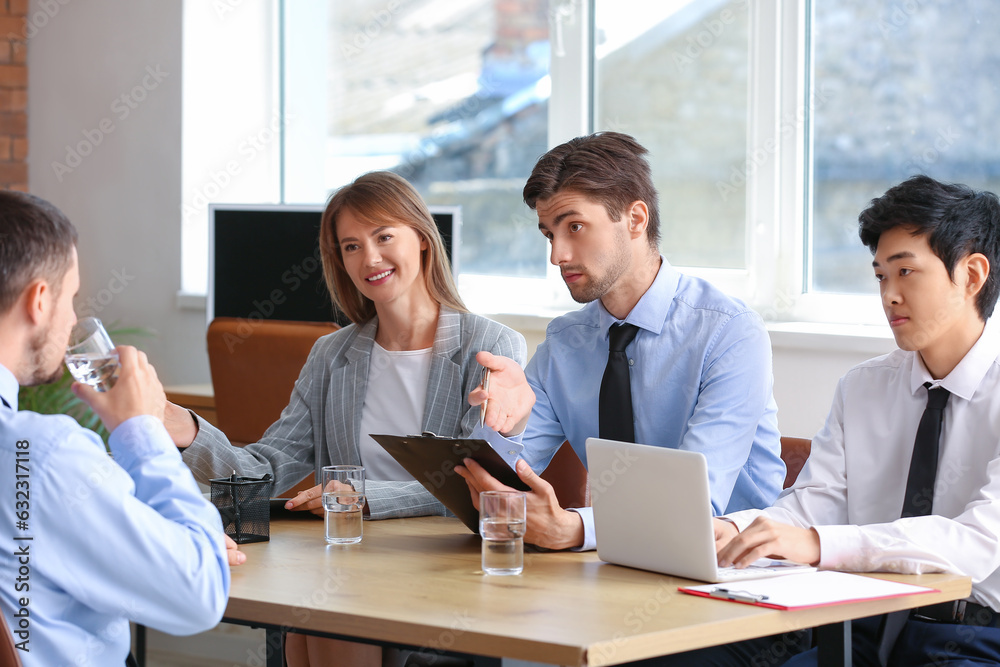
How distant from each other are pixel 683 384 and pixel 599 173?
0.45m

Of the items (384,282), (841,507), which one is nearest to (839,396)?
(841,507)

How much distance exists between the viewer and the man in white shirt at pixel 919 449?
169 centimetres

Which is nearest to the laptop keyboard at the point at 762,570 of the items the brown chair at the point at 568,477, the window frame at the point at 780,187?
the brown chair at the point at 568,477

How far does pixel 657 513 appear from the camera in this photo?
1.61 metres

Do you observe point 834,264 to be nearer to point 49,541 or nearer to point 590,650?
point 590,650

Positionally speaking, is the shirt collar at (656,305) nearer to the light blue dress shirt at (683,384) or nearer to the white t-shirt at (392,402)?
the light blue dress shirt at (683,384)

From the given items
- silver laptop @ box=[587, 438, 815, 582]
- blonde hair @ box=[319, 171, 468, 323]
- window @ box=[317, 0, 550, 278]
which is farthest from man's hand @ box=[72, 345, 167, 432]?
window @ box=[317, 0, 550, 278]

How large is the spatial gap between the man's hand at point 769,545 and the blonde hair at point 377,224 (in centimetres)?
105

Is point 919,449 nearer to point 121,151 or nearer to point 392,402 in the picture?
point 392,402

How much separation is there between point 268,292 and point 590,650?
280 cm

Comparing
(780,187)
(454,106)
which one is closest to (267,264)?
(454,106)

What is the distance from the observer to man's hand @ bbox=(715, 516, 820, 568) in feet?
5.37

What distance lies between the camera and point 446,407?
7.84ft

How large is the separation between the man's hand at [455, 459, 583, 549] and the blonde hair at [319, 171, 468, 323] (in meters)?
0.79
